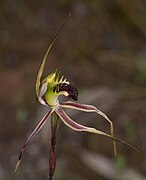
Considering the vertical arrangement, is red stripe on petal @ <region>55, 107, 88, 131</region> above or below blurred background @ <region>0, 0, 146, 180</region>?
below

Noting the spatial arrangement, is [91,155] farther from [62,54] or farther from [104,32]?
[104,32]

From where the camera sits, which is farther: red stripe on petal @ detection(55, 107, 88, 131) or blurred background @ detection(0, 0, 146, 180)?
blurred background @ detection(0, 0, 146, 180)

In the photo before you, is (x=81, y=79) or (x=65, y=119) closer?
(x=65, y=119)

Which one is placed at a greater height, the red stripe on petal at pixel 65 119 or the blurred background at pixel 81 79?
the blurred background at pixel 81 79

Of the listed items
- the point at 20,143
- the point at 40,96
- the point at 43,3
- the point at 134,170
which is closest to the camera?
the point at 40,96

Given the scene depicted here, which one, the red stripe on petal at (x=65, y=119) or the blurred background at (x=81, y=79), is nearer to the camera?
the red stripe on petal at (x=65, y=119)

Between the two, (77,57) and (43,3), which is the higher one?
(43,3)

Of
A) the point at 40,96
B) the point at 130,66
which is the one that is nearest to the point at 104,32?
the point at 130,66

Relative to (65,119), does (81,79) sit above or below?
above
